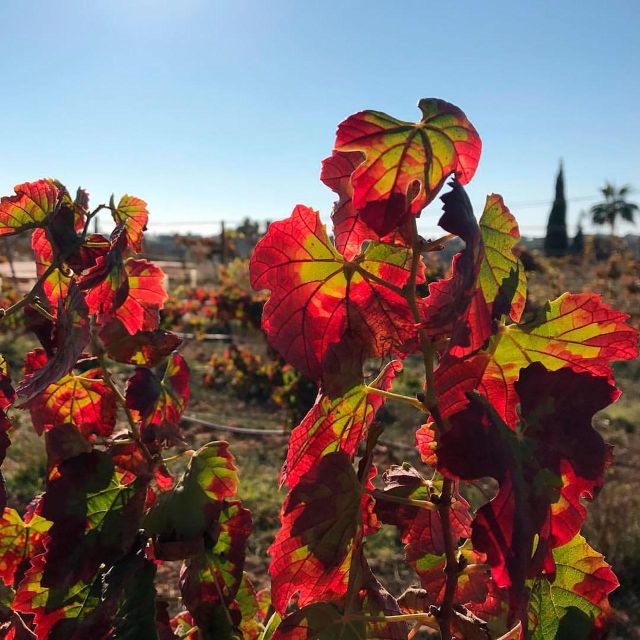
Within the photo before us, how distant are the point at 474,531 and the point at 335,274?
12.3 inches

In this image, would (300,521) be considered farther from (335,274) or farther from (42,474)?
(42,474)

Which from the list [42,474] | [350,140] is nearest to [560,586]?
[350,140]

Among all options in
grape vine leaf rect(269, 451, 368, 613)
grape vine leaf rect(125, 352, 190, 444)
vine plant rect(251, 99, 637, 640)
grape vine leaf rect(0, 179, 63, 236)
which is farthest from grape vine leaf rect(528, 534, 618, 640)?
grape vine leaf rect(0, 179, 63, 236)

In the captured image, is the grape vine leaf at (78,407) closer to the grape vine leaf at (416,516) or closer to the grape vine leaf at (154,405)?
the grape vine leaf at (154,405)

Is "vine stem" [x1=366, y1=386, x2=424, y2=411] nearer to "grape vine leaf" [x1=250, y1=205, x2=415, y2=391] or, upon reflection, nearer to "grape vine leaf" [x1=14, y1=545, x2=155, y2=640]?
"grape vine leaf" [x1=250, y1=205, x2=415, y2=391]

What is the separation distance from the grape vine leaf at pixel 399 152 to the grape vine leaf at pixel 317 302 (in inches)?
4.3

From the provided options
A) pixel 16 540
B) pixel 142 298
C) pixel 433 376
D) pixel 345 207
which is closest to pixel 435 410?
pixel 433 376

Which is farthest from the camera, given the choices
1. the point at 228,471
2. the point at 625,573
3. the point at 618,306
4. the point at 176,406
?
the point at 618,306

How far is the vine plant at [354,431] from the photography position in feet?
2.02

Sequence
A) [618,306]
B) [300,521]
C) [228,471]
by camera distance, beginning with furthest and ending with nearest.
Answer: [618,306]
[228,471]
[300,521]

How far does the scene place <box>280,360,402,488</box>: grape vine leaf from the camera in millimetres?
746

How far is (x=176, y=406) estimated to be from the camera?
1.04 m

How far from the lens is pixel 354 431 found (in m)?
0.76

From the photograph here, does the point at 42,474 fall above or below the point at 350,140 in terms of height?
below
